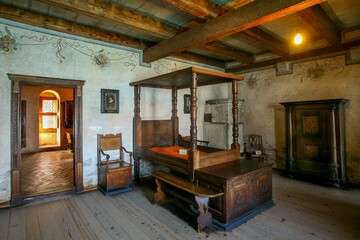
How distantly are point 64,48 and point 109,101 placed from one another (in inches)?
49.6

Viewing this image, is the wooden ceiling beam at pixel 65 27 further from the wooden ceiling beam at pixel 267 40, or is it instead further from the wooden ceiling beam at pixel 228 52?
the wooden ceiling beam at pixel 267 40

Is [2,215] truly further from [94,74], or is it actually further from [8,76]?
[94,74]

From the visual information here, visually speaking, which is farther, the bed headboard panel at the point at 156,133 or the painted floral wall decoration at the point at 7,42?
the bed headboard panel at the point at 156,133

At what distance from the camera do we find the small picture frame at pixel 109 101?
427 centimetres

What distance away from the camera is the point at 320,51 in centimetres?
462

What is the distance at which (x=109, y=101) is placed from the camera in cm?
434

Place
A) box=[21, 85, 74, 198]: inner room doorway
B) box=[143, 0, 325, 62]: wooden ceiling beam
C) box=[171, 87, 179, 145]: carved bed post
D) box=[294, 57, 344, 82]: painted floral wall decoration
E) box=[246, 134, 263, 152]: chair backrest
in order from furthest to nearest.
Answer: box=[246, 134, 263, 152]: chair backrest → box=[171, 87, 179, 145]: carved bed post → box=[294, 57, 344, 82]: painted floral wall decoration → box=[21, 85, 74, 198]: inner room doorway → box=[143, 0, 325, 62]: wooden ceiling beam

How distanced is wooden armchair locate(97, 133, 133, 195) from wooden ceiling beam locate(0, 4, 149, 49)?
6.49 feet

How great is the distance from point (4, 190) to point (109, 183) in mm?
1636

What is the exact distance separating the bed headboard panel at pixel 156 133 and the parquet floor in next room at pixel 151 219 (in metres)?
1.29

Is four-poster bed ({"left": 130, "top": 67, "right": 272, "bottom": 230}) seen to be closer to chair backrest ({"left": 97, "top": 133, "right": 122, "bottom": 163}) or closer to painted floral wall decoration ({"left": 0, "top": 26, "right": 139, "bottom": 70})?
chair backrest ({"left": 97, "top": 133, "right": 122, "bottom": 163})

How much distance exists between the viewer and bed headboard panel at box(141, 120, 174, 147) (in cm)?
475

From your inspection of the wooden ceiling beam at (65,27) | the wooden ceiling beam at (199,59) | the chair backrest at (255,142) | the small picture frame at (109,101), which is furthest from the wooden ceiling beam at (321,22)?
the small picture frame at (109,101)

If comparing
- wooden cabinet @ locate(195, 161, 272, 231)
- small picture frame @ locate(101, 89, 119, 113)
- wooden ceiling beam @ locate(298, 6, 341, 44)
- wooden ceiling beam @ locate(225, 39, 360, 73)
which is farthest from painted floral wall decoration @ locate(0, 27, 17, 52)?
wooden ceiling beam @ locate(225, 39, 360, 73)
